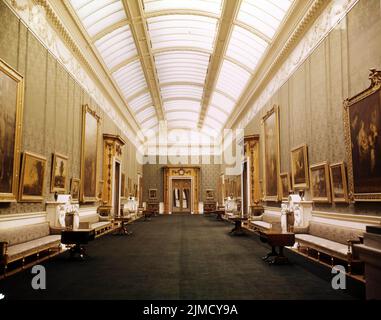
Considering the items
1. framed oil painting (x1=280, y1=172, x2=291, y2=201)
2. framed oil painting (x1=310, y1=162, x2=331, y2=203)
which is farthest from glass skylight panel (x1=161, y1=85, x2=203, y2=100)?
framed oil painting (x1=310, y1=162, x2=331, y2=203)

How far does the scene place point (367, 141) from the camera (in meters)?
6.27

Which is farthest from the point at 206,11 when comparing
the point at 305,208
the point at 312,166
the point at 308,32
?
the point at 305,208

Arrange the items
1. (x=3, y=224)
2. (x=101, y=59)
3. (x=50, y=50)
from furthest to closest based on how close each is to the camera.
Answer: (x=101, y=59)
(x=50, y=50)
(x=3, y=224)

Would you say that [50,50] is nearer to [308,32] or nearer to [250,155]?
[308,32]

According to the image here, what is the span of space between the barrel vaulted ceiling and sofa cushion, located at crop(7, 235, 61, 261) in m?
5.99

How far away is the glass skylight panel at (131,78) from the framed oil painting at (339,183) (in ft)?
33.6

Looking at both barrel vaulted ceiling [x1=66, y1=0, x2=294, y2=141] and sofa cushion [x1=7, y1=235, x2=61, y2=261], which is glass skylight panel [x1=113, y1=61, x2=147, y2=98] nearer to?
barrel vaulted ceiling [x1=66, y1=0, x2=294, y2=141]

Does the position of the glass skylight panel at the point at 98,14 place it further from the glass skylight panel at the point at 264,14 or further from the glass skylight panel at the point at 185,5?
the glass skylight panel at the point at 264,14

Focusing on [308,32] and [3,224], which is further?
[308,32]

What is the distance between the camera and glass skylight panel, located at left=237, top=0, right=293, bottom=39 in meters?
10.1

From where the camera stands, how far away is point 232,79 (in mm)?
16844

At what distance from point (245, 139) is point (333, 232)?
8.55 meters

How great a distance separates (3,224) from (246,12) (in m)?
8.74

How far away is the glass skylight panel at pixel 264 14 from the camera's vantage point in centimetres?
1007
